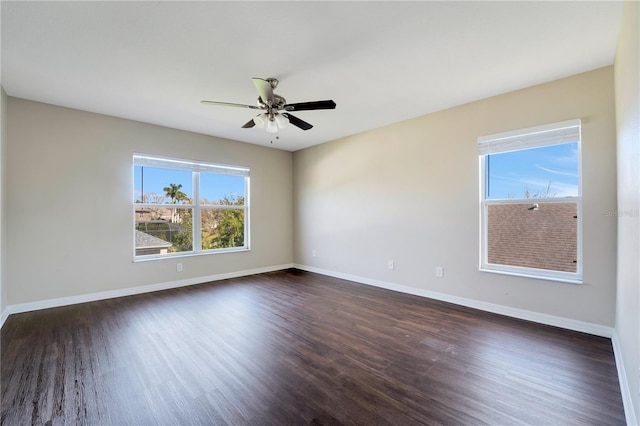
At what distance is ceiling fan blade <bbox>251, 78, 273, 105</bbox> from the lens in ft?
7.49

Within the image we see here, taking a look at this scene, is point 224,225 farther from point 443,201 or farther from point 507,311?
point 507,311

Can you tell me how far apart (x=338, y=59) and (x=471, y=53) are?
1176mm

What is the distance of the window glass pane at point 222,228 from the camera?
16.2 ft

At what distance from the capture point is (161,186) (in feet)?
14.5

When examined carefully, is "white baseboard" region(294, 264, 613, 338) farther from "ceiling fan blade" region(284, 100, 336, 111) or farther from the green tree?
"ceiling fan blade" region(284, 100, 336, 111)

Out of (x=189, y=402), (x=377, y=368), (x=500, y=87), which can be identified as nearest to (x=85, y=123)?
(x=189, y=402)

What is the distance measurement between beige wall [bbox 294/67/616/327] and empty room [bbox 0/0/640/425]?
0.03 meters

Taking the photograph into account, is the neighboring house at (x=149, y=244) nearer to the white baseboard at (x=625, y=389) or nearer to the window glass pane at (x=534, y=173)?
the window glass pane at (x=534, y=173)

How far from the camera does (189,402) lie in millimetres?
1747

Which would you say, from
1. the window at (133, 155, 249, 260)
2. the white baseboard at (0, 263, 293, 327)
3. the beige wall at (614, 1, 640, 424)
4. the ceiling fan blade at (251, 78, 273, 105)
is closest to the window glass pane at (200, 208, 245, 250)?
the window at (133, 155, 249, 260)

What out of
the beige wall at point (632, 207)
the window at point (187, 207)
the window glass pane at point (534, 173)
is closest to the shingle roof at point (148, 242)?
the window at point (187, 207)

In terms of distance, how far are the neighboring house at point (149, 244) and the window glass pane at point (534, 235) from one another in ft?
15.7

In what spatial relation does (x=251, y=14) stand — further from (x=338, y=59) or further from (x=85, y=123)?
(x=85, y=123)

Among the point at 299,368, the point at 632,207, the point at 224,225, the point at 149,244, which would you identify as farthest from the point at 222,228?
the point at 632,207
